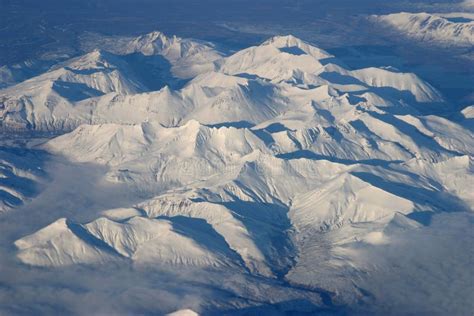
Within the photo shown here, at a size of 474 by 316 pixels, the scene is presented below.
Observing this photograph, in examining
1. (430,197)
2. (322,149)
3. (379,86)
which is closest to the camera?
(430,197)

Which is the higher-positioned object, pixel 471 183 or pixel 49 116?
pixel 471 183

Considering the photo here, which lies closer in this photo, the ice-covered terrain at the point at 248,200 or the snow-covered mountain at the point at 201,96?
the ice-covered terrain at the point at 248,200

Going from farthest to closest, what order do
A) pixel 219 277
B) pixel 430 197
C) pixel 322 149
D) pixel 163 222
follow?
pixel 322 149
pixel 430 197
pixel 163 222
pixel 219 277

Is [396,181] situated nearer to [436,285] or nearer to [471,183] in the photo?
[471,183]

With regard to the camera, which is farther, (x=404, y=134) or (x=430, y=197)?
(x=404, y=134)

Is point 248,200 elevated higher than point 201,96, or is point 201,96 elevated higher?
point 248,200

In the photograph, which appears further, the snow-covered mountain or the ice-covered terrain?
the snow-covered mountain

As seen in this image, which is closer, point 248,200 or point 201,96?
point 248,200

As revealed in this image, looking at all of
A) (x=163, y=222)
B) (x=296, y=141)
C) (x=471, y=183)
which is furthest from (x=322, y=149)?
(x=163, y=222)
